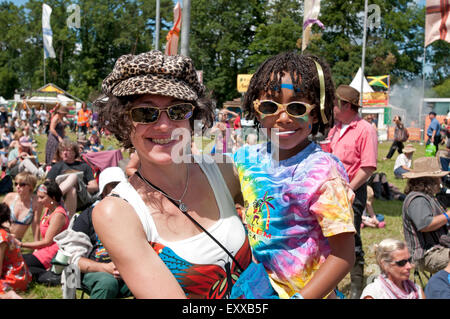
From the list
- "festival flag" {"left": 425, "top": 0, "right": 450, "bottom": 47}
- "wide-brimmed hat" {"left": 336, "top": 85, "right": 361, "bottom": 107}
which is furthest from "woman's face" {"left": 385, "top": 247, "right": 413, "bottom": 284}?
"festival flag" {"left": 425, "top": 0, "right": 450, "bottom": 47}

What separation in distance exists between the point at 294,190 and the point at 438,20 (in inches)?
194

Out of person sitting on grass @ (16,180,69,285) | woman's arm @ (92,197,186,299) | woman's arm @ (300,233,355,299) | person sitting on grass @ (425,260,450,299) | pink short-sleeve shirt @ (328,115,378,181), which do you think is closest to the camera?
woman's arm @ (92,197,186,299)

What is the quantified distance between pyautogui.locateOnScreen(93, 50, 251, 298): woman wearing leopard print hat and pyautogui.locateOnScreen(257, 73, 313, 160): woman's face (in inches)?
13.4

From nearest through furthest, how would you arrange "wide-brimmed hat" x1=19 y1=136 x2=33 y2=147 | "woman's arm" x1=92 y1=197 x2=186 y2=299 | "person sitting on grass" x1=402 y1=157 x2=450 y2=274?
"woman's arm" x1=92 y1=197 x2=186 y2=299
"person sitting on grass" x1=402 y1=157 x2=450 y2=274
"wide-brimmed hat" x1=19 y1=136 x2=33 y2=147

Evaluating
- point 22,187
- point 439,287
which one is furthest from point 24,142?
point 439,287

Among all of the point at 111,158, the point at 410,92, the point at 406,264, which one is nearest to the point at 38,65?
the point at 410,92

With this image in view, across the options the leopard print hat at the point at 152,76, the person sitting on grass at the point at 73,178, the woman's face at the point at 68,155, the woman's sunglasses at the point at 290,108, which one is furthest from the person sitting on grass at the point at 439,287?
the woman's face at the point at 68,155

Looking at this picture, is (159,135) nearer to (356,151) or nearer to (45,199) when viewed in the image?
(356,151)

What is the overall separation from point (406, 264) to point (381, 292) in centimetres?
34

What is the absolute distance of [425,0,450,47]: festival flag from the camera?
524cm

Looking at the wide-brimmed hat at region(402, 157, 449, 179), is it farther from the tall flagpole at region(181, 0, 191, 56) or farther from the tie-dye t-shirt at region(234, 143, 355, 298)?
the tie-dye t-shirt at region(234, 143, 355, 298)

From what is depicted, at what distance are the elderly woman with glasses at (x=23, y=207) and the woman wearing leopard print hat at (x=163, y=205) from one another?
5.11m

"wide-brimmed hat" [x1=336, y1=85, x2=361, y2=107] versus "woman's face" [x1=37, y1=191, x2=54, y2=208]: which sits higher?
"wide-brimmed hat" [x1=336, y1=85, x2=361, y2=107]

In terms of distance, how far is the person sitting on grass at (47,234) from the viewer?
16.7 feet
